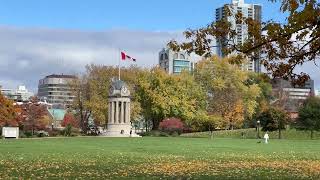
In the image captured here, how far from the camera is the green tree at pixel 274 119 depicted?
7869cm

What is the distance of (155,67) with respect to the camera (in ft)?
302

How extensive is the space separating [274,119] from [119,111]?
80.7ft

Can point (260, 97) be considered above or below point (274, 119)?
above

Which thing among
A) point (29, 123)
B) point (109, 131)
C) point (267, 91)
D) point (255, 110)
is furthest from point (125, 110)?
point (267, 91)

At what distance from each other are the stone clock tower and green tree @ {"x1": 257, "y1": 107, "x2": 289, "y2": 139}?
21.1 meters

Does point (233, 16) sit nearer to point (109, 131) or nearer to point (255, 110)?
point (109, 131)

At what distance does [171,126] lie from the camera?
277 feet

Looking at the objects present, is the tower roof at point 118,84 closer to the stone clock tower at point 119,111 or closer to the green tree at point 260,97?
the stone clock tower at point 119,111

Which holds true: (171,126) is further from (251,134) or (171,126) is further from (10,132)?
(10,132)

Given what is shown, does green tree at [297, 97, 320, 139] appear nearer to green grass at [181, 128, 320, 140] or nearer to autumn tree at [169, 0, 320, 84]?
green grass at [181, 128, 320, 140]

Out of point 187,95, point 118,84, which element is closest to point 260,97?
point 187,95

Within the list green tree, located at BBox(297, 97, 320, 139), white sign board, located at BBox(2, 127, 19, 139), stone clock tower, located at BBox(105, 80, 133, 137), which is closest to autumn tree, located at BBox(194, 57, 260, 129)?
green tree, located at BBox(297, 97, 320, 139)

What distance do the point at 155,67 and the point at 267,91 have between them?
26.1 m

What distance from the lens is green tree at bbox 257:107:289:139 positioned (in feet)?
258
